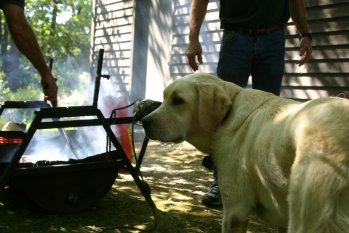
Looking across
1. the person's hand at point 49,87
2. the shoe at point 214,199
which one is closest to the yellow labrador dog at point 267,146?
the person's hand at point 49,87

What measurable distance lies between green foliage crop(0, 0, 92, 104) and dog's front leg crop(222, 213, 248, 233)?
15254 millimetres

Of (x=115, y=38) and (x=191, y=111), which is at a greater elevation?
(x=115, y=38)

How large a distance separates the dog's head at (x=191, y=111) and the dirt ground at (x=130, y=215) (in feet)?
3.09

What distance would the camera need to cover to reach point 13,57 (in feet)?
76.6

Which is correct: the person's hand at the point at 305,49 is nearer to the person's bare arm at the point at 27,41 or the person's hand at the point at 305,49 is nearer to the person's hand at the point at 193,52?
the person's hand at the point at 193,52

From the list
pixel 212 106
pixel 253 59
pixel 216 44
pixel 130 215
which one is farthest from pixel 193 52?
pixel 216 44

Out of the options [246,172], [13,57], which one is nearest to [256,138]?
[246,172]

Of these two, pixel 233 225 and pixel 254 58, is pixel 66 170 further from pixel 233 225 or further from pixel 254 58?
pixel 254 58

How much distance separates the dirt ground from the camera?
3328 mm

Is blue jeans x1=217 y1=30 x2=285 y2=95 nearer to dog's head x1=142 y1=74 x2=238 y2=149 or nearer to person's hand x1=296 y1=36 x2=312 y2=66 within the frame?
person's hand x1=296 y1=36 x2=312 y2=66

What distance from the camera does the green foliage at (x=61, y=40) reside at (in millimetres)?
25641

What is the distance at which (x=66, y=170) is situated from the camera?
10.8ft

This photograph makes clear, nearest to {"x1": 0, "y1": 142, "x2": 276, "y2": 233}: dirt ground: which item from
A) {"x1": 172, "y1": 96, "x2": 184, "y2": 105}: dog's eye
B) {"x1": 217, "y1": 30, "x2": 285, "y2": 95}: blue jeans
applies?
{"x1": 172, "y1": 96, "x2": 184, "y2": 105}: dog's eye

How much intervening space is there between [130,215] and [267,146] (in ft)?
6.48
